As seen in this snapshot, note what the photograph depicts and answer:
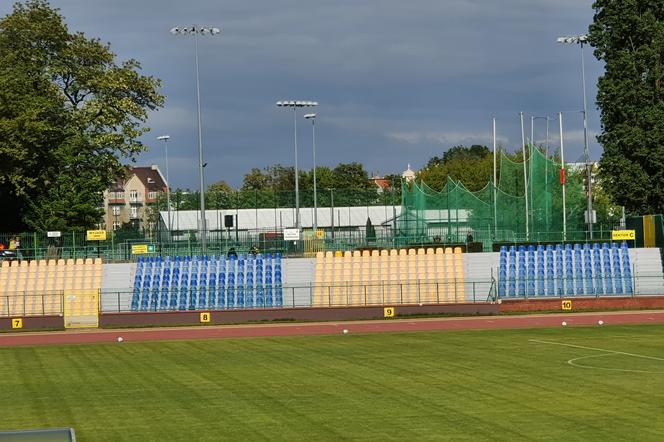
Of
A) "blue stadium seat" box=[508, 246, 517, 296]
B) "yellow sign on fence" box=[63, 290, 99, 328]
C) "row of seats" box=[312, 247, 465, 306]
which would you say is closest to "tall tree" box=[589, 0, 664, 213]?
"blue stadium seat" box=[508, 246, 517, 296]

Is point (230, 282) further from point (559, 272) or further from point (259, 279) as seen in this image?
point (559, 272)

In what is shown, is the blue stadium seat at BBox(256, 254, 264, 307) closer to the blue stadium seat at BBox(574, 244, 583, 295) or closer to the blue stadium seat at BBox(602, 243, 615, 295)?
the blue stadium seat at BBox(574, 244, 583, 295)

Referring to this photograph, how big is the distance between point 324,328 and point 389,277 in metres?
10.7

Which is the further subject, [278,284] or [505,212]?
[505,212]

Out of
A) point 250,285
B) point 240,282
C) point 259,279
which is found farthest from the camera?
point 259,279

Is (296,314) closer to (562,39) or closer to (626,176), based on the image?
(626,176)

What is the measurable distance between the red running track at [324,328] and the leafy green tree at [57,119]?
2942cm

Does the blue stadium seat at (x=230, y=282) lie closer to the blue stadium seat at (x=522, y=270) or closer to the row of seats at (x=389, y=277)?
the row of seats at (x=389, y=277)

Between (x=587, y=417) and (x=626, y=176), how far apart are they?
148 feet

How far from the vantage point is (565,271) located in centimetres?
5481

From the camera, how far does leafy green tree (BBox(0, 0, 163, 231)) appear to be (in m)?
73.2

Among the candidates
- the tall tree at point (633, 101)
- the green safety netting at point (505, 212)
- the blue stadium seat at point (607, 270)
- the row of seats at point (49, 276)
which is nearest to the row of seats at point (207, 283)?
the row of seats at point (49, 276)

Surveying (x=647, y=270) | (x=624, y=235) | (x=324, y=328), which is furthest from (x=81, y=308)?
(x=647, y=270)

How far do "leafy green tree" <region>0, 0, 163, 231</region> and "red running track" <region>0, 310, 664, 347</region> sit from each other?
29421mm
